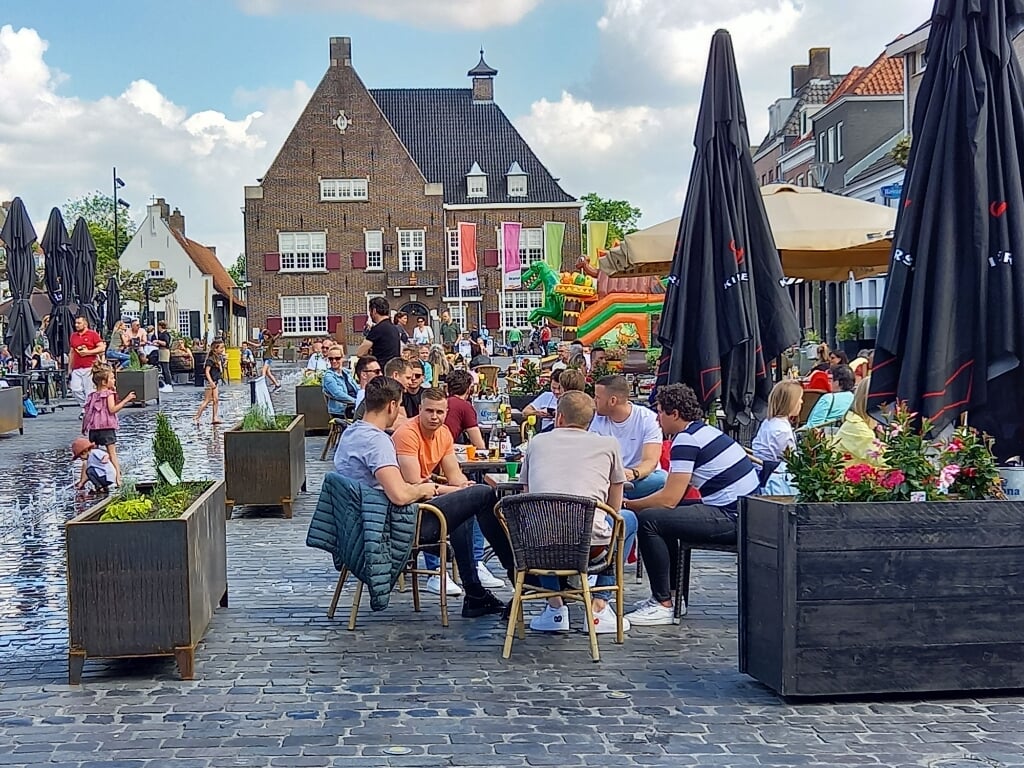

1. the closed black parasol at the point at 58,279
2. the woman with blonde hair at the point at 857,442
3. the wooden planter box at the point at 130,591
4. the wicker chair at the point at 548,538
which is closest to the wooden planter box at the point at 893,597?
the woman with blonde hair at the point at 857,442

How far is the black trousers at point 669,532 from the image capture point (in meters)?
7.37

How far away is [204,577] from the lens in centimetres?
672

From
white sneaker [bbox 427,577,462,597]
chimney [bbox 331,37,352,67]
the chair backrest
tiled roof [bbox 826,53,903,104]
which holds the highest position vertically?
chimney [bbox 331,37,352,67]

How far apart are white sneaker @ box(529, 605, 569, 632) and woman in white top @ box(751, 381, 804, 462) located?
7.23 feet

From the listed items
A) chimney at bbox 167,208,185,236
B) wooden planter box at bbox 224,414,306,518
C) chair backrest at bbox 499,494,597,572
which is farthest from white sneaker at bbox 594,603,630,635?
chimney at bbox 167,208,185,236

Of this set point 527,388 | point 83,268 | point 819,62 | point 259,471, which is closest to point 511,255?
point 819,62

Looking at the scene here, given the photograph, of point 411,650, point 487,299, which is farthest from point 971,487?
point 487,299

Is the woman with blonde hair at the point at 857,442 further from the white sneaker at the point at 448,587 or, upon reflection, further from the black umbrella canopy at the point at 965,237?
the white sneaker at the point at 448,587

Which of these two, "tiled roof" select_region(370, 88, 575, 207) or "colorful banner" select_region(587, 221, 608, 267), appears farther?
"tiled roof" select_region(370, 88, 575, 207)

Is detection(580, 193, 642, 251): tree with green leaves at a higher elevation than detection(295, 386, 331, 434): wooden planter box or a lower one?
higher

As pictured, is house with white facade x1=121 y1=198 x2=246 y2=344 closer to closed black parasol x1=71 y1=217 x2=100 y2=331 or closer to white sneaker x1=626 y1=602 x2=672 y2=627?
closed black parasol x1=71 y1=217 x2=100 y2=331

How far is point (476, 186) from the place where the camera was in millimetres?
65438

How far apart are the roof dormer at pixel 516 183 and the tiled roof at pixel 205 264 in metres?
18.5

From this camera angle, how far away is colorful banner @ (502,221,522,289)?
5369 cm
